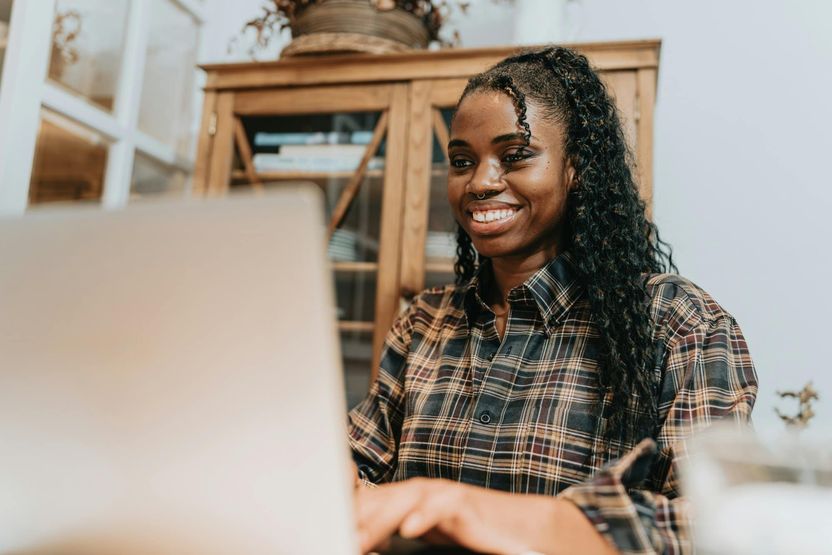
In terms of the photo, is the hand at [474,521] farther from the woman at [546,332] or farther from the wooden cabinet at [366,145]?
the wooden cabinet at [366,145]

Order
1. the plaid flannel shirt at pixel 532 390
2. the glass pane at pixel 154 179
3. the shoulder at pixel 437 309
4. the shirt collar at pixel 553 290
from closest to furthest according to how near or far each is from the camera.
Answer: the plaid flannel shirt at pixel 532 390 < the shirt collar at pixel 553 290 < the shoulder at pixel 437 309 < the glass pane at pixel 154 179

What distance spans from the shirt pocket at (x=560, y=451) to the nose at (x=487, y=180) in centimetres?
38

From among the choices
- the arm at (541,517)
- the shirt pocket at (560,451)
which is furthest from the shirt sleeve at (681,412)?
the shirt pocket at (560,451)

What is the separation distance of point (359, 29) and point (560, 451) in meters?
1.21

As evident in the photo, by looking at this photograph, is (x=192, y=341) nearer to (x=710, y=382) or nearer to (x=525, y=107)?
(x=710, y=382)

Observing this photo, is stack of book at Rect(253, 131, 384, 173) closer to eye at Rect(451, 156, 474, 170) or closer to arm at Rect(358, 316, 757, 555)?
eye at Rect(451, 156, 474, 170)

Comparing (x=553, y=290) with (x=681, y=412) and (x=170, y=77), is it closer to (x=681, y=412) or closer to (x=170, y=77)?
(x=681, y=412)

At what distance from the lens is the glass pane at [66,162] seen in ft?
5.55

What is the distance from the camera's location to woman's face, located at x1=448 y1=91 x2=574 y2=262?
1.15m

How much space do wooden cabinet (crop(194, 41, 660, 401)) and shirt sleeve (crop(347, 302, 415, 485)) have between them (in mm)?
405

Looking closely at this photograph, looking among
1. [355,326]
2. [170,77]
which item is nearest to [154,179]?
[170,77]

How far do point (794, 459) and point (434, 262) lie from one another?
4.46 ft

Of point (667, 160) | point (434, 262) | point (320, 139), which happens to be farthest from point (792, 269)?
point (320, 139)

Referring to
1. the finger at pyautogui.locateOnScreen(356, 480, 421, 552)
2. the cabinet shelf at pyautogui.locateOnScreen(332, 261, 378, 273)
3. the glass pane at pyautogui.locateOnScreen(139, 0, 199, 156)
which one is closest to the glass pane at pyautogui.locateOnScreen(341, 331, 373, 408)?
the cabinet shelf at pyautogui.locateOnScreen(332, 261, 378, 273)
